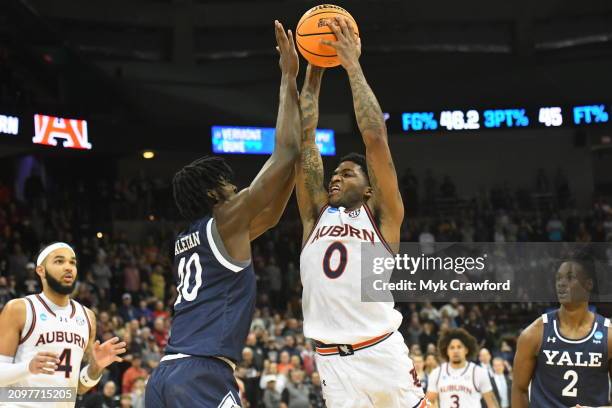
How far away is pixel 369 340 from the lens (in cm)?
521

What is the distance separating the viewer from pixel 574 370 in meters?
6.01

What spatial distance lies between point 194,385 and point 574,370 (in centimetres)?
268

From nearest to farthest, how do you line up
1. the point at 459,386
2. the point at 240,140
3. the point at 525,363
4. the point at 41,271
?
the point at 525,363, the point at 41,271, the point at 459,386, the point at 240,140

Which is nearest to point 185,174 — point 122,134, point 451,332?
point 451,332

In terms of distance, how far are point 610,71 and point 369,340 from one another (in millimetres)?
23862

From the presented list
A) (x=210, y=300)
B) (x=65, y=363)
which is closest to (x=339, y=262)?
(x=210, y=300)

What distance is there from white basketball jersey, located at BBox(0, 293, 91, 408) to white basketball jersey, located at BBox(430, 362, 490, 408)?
Result: 4.58m

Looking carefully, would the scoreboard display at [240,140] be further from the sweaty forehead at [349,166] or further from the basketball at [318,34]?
the sweaty forehead at [349,166]

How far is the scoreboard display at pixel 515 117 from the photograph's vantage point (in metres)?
23.5

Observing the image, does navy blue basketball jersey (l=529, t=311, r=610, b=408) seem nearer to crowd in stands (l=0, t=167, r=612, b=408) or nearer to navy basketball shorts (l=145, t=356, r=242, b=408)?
navy basketball shorts (l=145, t=356, r=242, b=408)

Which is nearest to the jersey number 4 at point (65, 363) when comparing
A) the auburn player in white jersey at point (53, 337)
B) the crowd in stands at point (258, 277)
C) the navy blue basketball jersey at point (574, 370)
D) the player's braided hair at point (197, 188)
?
the auburn player in white jersey at point (53, 337)

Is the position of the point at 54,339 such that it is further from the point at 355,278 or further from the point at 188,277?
the point at 355,278

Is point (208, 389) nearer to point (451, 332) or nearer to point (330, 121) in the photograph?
point (451, 332)

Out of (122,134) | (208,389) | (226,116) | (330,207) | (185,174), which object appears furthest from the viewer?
(226,116)
